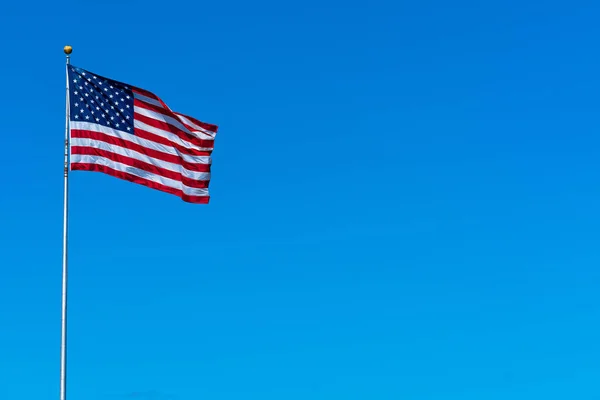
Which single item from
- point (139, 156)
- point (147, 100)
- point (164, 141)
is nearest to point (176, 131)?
point (164, 141)

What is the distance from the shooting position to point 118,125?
4703 cm

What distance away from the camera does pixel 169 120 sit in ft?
162

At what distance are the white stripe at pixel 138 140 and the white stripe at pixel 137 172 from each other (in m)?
1.26

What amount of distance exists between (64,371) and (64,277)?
12.2ft

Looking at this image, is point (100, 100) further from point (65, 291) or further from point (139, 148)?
point (65, 291)

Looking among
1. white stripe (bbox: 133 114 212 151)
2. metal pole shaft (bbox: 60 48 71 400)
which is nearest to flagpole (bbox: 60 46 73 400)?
metal pole shaft (bbox: 60 48 71 400)

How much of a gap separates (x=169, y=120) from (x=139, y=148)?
2.47m

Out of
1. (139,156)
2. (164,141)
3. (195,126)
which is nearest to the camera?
(139,156)

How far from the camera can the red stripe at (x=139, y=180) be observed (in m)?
44.6

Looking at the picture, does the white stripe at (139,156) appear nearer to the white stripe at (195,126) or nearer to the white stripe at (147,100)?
the white stripe at (195,126)

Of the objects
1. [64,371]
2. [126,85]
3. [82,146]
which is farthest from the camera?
[126,85]

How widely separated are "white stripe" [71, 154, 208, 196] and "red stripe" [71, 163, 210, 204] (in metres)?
0.13

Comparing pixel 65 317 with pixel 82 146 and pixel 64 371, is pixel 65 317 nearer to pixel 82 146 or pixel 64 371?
pixel 64 371

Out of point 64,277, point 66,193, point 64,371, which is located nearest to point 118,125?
point 66,193
